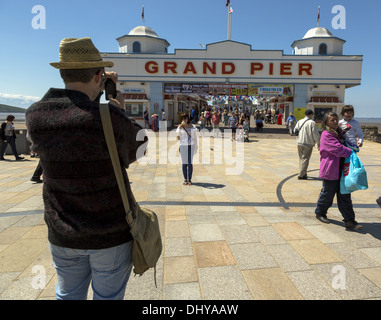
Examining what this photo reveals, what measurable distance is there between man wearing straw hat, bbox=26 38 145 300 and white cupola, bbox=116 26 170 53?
1036 inches

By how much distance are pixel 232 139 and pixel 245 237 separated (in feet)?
43.5

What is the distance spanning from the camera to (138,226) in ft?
4.76

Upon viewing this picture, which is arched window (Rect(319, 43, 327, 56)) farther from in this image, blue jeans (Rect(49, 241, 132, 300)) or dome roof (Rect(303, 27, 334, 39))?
blue jeans (Rect(49, 241, 132, 300))

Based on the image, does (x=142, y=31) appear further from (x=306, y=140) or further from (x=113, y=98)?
(x=113, y=98)

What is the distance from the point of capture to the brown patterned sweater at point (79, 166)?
4.09 feet

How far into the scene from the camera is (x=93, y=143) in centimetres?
126

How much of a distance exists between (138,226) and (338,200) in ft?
12.0

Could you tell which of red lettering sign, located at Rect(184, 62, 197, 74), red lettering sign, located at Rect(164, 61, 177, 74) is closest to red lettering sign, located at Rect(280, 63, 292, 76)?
red lettering sign, located at Rect(184, 62, 197, 74)

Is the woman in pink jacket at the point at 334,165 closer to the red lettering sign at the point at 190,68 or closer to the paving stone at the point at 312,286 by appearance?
the paving stone at the point at 312,286

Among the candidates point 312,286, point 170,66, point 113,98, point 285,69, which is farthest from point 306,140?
point 170,66

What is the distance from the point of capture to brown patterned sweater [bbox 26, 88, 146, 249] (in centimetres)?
125

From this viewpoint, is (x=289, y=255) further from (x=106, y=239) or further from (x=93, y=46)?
(x=93, y=46)

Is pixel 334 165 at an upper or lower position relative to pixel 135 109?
lower

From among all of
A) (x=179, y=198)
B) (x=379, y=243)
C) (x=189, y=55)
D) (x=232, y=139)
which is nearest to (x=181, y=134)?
(x=179, y=198)
